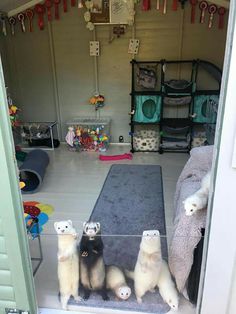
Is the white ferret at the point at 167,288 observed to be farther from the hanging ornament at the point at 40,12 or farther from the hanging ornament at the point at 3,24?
the hanging ornament at the point at 3,24

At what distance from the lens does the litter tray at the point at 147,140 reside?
13.4 feet

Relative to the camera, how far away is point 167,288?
4.95ft

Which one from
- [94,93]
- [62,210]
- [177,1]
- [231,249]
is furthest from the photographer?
[94,93]

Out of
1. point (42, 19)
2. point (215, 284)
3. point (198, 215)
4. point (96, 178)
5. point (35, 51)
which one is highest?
point (42, 19)

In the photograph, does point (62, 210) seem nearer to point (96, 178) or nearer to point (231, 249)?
point (96, 178)

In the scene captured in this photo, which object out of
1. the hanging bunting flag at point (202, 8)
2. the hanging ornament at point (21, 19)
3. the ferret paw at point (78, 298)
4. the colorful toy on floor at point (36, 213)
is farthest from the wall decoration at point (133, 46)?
the ferret paw at point (78, 298)

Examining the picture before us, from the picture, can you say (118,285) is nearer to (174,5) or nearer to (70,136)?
(70,136)

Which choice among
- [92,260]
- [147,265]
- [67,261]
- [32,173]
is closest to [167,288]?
[147,265]

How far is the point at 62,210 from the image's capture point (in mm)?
2533

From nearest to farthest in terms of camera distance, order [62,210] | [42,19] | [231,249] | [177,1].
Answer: [231,249] → [62,210] → [177,1] → [42,19]

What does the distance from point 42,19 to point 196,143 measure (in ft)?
9.28

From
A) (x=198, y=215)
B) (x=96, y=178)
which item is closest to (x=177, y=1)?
(x=96, y=178)

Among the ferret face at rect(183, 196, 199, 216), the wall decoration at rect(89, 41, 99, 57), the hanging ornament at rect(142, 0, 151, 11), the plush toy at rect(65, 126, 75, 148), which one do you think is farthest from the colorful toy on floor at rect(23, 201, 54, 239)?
the hanging ornament at rect(142, 0, 151, 11)

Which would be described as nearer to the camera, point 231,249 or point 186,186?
point 231,249
